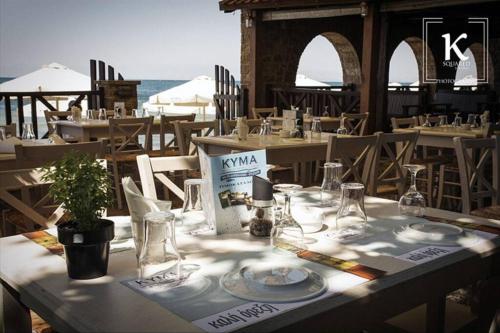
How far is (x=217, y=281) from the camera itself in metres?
1.50

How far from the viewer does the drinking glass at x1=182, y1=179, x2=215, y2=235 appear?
79.0 inches

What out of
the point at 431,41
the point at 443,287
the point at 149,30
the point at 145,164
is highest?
the point at 149,30

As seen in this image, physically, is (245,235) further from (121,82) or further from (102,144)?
(121,82)

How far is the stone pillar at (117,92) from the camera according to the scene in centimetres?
948

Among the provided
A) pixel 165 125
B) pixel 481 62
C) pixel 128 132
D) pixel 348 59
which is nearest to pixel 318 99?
pixel 348 59

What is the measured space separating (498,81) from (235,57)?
21162 millimetres

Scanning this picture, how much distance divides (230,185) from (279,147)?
108 inches

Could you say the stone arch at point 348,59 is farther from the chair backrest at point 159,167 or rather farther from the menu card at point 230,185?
the menu card at point 230,185

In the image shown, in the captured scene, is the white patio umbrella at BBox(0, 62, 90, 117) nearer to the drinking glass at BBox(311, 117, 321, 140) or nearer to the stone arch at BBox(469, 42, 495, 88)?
the stone arch at BBox(469, 42, 495, 88)

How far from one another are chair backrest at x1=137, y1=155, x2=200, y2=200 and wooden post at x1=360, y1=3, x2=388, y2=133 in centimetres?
698

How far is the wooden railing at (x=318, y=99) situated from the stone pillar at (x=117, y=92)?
264cm

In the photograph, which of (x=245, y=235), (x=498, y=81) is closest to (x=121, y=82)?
(x=245, y=235)

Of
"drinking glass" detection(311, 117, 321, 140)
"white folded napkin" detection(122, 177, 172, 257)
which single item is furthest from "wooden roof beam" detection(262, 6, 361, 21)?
"white folded napkin" detection(122, 177, 172, 257)

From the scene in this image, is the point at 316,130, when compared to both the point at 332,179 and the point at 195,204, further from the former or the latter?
the point at 195,204
